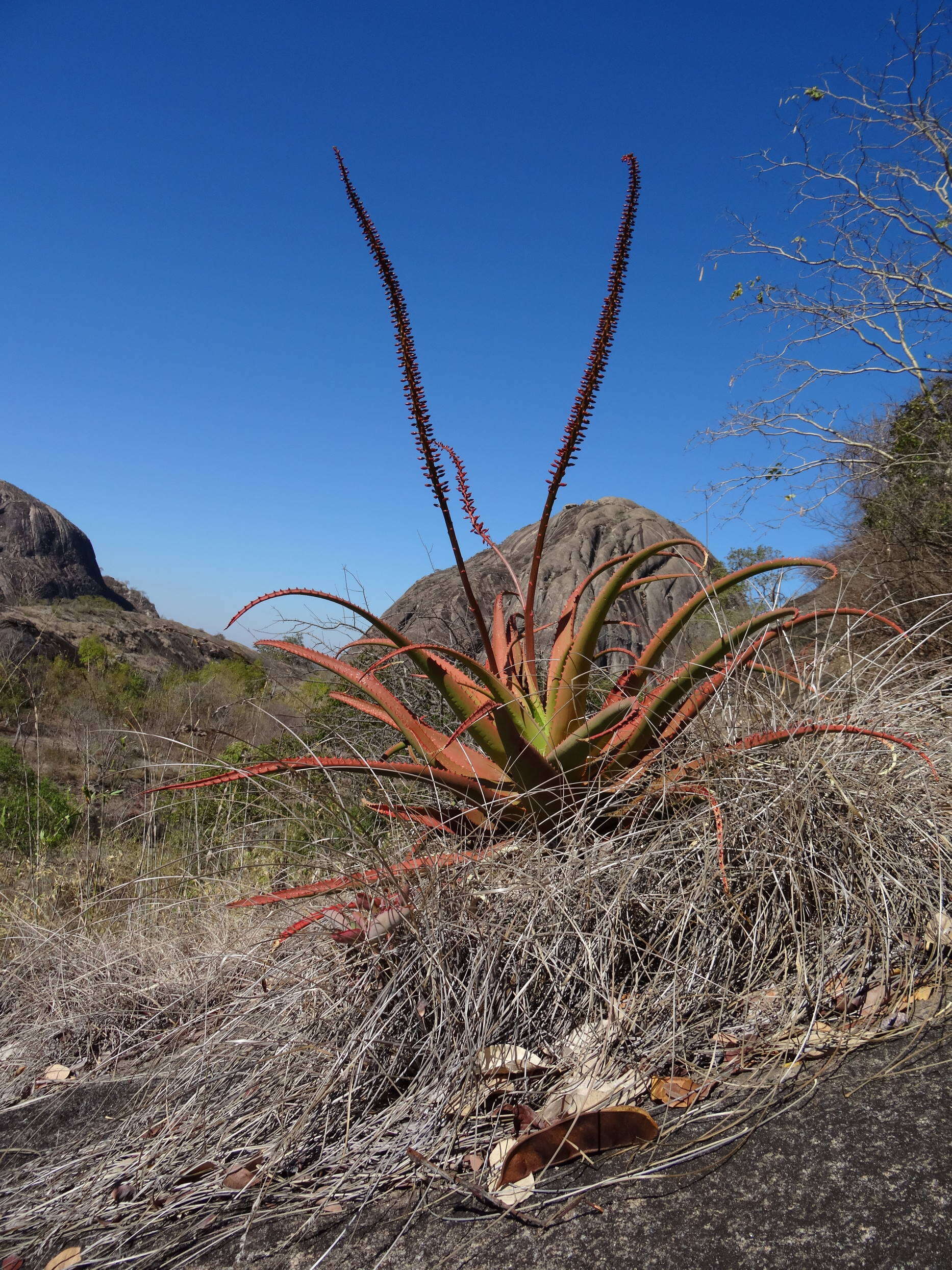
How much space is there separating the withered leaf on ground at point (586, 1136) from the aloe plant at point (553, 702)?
2.39ft

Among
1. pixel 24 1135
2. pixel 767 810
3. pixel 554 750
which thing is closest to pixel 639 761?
pixel 554 750

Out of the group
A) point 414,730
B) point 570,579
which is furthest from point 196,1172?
point 570,579

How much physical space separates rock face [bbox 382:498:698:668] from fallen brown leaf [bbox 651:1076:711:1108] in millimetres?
4796

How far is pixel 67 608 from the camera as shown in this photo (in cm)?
2872

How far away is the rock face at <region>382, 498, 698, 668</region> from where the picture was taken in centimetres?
746

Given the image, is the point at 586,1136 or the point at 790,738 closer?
the point at 586,1136

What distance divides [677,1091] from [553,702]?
1072 mm

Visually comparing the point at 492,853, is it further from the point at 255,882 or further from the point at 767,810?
the point at 255,882

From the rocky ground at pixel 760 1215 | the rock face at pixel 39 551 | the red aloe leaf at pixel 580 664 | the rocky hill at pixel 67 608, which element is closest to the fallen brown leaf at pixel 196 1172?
the rocky ground at pixel 760 1215

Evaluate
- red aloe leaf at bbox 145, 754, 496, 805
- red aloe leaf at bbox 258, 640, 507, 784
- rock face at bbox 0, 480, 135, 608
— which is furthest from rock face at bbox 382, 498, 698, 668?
rock face at bbox 0, 480, 135, 608

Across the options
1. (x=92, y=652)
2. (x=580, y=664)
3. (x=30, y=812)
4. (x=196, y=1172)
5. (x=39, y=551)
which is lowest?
(x=196, y=1172)

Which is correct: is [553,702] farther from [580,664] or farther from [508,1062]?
[508,1062]

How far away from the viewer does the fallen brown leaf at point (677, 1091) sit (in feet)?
4.11

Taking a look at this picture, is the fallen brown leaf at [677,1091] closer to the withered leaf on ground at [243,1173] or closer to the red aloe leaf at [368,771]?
the withered leaf on ground at [243,1173]
